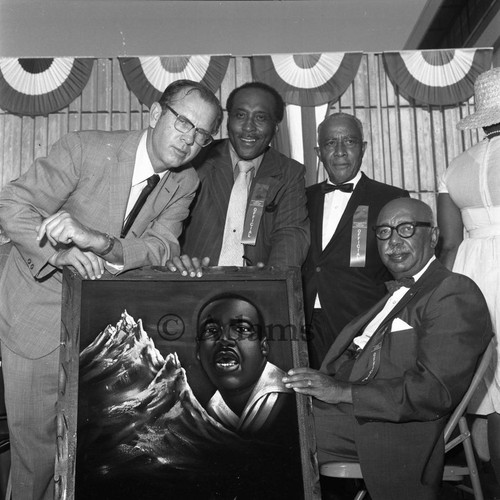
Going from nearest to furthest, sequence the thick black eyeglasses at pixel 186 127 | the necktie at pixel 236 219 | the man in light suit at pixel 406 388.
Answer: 1. the man in light suit at pixel 406 388
2. the thick black eyeglasses at pixel 186 127
3. the necktie at pixel 236 219

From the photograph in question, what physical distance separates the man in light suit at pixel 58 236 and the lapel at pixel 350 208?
3.92 ft

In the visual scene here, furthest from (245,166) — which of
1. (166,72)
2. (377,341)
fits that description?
(166,72)

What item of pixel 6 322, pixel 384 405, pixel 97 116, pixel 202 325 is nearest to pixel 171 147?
pixel 202 325

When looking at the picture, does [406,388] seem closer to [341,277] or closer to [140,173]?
[341,277]

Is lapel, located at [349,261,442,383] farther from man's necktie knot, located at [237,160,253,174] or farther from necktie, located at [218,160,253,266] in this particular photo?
man's necktie knot, located at [237,160,253,174]

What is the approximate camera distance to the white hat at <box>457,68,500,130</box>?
10.3 feet

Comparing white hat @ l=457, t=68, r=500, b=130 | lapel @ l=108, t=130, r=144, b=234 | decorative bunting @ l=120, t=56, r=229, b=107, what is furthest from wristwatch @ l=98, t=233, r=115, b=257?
decorative bunting @ l=120, t=56, r=229, b=107

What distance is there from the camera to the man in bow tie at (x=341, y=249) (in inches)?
133

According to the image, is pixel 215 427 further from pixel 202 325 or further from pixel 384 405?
pixel 384 405

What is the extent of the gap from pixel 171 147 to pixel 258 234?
2.93 feet

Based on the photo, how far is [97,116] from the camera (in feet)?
23.4

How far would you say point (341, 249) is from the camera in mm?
3461

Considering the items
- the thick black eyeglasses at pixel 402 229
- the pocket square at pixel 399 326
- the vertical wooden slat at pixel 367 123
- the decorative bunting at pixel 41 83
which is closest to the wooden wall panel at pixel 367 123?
the vertical wooden slat at pixel 367 123

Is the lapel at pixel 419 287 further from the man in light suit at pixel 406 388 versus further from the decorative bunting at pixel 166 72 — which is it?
the decorative bunting at pixel 166 72
